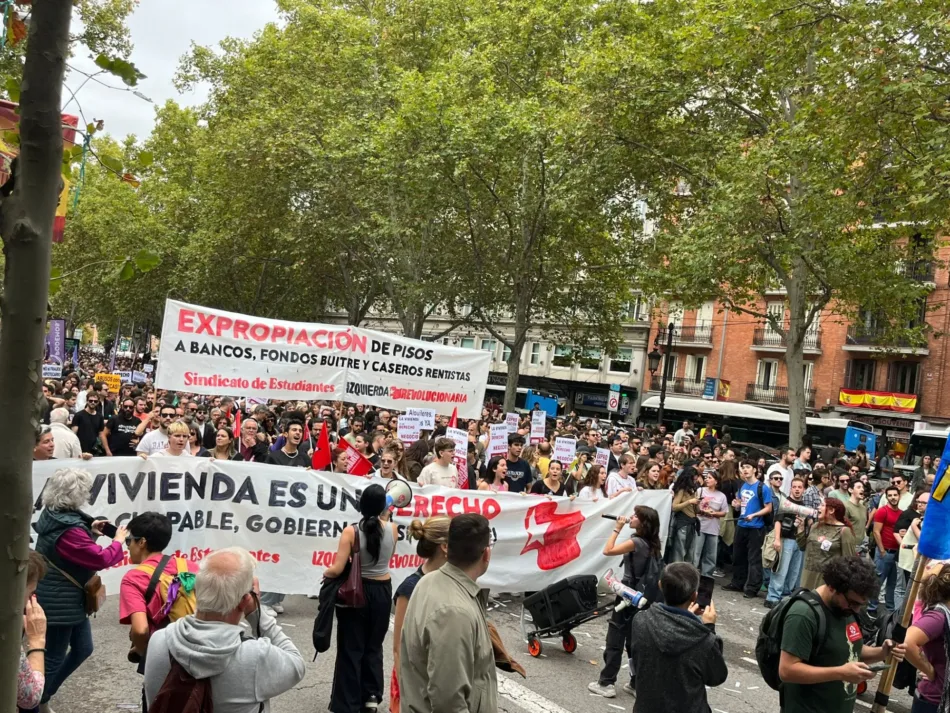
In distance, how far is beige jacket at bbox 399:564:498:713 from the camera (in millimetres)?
3043

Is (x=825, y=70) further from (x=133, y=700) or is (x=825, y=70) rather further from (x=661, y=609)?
(x=133, y=700)

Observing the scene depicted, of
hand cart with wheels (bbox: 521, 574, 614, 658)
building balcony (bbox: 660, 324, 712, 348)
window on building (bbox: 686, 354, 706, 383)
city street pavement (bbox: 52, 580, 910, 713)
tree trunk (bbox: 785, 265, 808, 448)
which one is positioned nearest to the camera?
city street pavement (bbox: 52, 580, 910, 713)

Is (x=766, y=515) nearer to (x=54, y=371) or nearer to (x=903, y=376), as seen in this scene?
(x=54, y=371)

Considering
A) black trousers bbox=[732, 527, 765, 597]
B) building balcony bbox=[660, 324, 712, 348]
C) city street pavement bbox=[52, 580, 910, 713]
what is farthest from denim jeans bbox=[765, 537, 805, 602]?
building balcony bbox=[660, 324, 712, 348]

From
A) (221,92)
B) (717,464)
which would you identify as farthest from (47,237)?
(221,92)

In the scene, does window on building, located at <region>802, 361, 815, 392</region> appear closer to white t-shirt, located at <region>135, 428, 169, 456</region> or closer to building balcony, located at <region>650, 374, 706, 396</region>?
building balcony, located at <region>650, 374, 706, 396</region>

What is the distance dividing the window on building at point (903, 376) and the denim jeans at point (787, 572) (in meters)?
30.8

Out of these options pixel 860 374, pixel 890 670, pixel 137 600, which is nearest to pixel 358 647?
pixel 137 600

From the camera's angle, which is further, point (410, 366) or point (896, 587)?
point (410, 366)

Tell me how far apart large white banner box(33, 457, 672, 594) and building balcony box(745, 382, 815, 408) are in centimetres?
3585

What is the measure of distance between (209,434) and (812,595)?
958 centimetres

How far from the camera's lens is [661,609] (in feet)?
13.1

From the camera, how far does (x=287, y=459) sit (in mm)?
9172

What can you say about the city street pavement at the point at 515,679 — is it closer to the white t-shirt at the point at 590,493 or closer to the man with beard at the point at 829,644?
the white t-shirt at the point at 590,493
